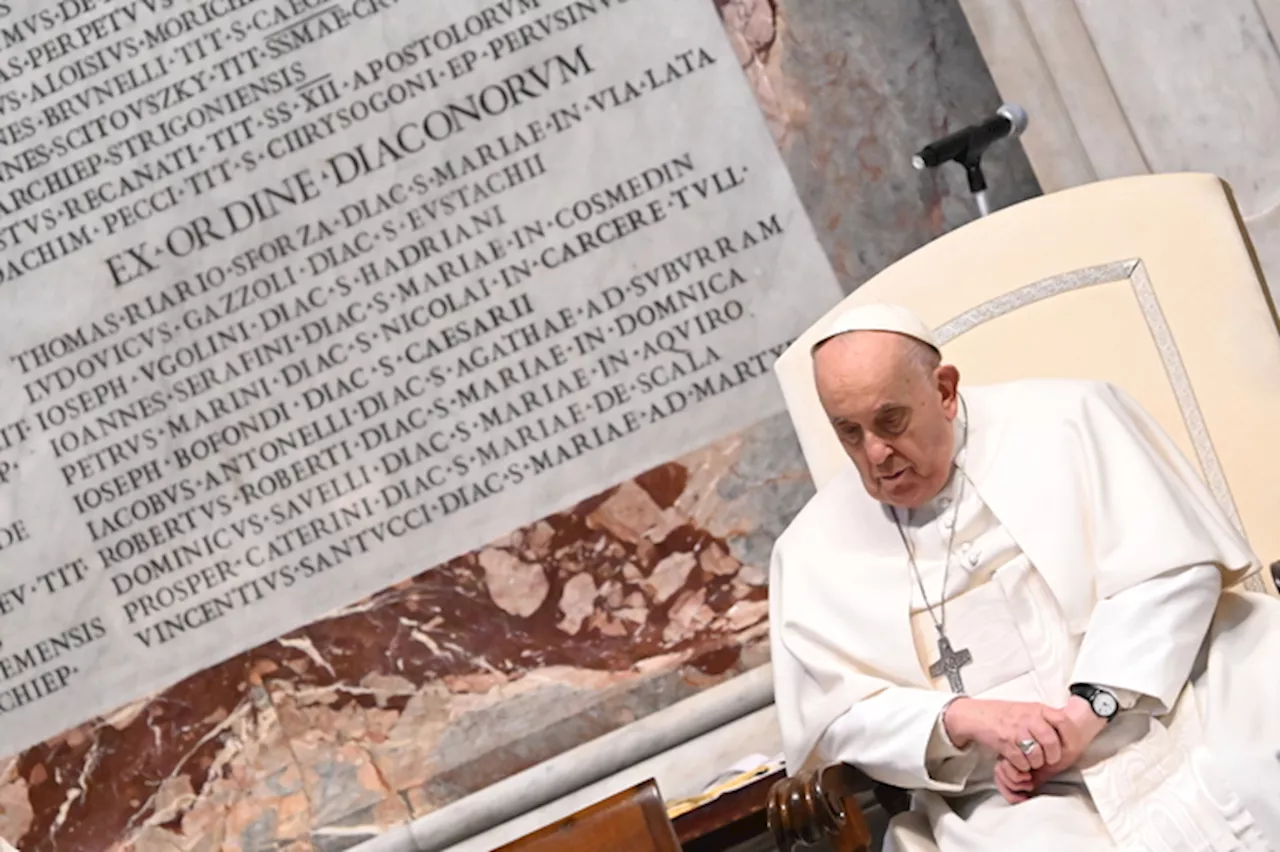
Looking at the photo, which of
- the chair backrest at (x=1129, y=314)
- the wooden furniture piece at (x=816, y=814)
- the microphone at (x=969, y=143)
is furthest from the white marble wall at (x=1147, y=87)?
the wooden furniture piece at (x=816, y=814)

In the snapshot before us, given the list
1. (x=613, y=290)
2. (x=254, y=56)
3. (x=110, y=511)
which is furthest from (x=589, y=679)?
(x=254, y=56)

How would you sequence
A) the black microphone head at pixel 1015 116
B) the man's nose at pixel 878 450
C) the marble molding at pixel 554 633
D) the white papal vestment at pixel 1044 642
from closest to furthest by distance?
the white papal vestment at pixel 1044 642, the man's nose at pixel 878 450, the black microphone head at pixel 1015 116, the marble molding at pixel 554 633

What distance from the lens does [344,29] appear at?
4.53 metres

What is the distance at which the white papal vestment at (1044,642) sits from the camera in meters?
2.59

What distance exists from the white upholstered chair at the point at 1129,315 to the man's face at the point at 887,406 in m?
0.55

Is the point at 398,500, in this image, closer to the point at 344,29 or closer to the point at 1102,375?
the point at 344,29

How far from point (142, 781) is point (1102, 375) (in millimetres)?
2950

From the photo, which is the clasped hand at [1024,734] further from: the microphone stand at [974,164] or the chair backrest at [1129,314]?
the microphone stand at [974,164]

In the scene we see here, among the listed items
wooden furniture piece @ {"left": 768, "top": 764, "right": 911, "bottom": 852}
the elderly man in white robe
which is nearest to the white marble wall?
the elderly man in white robe

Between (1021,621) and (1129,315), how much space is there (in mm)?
859

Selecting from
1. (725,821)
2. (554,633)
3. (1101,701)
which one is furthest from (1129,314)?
(554,633)

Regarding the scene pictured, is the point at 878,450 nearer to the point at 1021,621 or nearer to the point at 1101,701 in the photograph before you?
the point at 1021,621

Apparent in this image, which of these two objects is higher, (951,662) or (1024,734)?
(951,662)

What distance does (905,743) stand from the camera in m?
2.81
